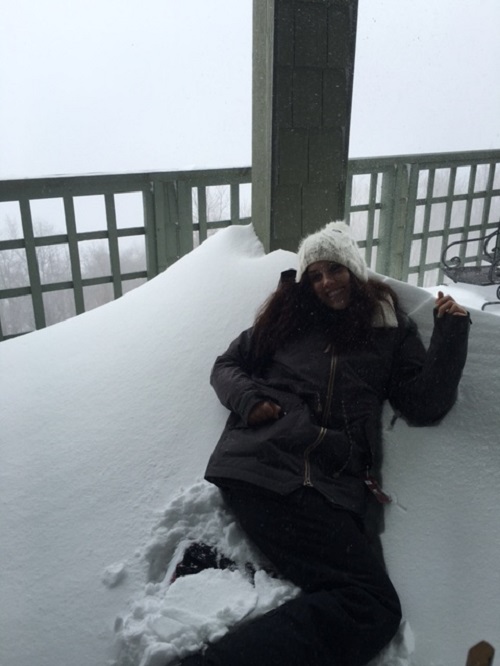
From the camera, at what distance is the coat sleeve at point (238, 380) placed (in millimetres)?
1526

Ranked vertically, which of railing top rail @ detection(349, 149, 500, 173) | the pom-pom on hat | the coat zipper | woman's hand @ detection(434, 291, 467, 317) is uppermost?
railing top rail @ detection(349, 149, 500, 173)

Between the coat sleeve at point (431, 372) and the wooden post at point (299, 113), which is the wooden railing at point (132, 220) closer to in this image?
the wooden post at point (299, 113)

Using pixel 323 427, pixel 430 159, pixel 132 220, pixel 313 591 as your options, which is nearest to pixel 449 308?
pixel 323 427

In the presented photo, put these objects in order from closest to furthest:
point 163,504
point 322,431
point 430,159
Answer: point 322,431 < point 163,504 < point 430,159

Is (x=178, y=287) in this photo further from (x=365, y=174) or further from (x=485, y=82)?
(x=485, y=82)

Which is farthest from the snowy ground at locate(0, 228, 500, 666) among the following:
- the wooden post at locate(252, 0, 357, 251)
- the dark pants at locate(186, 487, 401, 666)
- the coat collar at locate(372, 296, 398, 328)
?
the wooden post at locate(252, 0, 357, 251)

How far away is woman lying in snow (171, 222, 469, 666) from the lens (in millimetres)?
1119

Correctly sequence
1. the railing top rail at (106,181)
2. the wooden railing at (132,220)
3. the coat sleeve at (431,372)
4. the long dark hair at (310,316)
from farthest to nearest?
the wooden railing at (132,220), the railing top rail at (106,181), the long dark hair at (310,316), the coat sleeve at (431,372)

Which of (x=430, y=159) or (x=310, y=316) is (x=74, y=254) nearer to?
(x=310, y=316)

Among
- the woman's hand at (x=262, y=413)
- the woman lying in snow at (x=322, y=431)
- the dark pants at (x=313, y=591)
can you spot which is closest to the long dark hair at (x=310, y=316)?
the woman lying in snow at (x=322, y=431)

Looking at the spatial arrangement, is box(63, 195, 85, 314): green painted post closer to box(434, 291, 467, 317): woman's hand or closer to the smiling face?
the smiling face

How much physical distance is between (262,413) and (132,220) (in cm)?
269

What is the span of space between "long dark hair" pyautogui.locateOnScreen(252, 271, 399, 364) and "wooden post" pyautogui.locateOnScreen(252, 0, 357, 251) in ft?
3.46

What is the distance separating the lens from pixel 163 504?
1.51m
